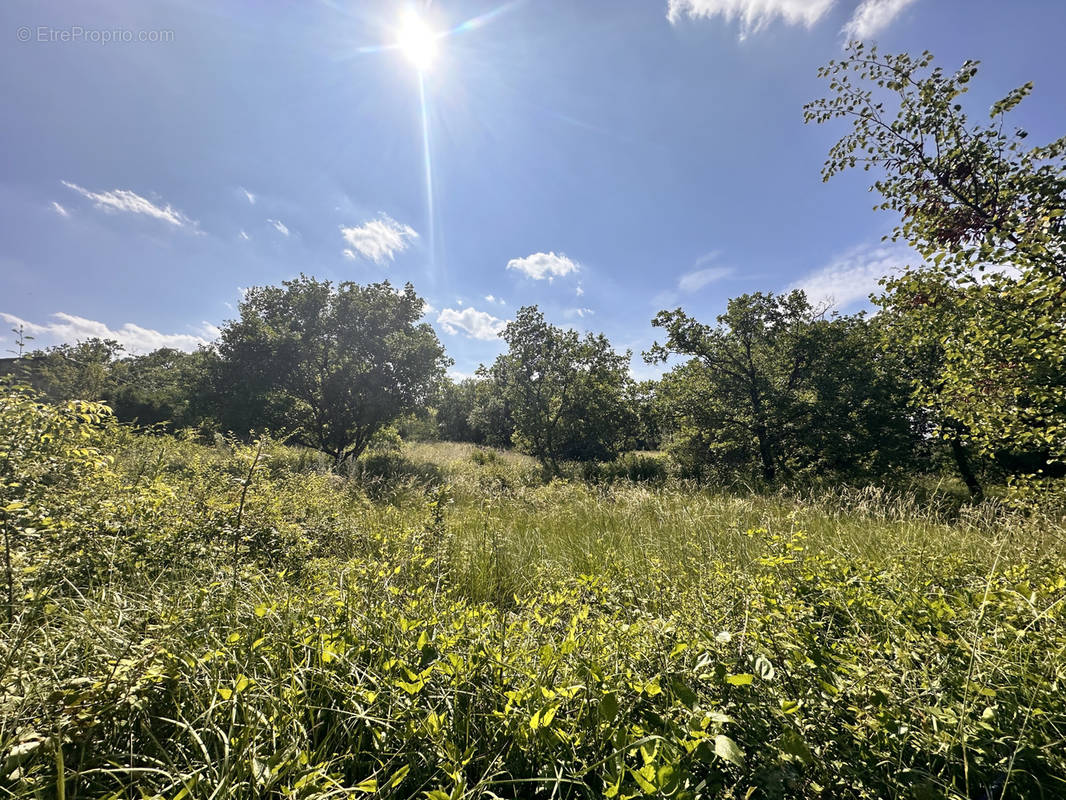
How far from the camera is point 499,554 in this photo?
4043mm

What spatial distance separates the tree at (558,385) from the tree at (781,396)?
120 inches

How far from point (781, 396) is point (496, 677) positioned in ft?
39.0

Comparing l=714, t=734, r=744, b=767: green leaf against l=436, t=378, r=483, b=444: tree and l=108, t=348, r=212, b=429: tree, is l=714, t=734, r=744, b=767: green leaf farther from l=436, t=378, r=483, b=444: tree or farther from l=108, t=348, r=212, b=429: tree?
l=436, t=378, r=483, b=444: tree

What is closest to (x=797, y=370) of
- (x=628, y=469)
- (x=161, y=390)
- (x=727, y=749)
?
(x=628, y=469)

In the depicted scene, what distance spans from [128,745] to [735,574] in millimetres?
3298

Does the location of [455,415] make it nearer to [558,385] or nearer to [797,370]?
[558,385]

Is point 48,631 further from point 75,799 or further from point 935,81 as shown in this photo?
point 935,81

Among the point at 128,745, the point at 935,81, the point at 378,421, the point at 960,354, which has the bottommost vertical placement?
the point at 128,745

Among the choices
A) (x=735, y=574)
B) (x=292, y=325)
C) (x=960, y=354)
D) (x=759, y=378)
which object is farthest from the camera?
(x=292, y=325)

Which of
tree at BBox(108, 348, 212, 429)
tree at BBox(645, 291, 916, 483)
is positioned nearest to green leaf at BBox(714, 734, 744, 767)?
tree at BBox(108, 348, 212, 429)

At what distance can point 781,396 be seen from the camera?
34.9 ft

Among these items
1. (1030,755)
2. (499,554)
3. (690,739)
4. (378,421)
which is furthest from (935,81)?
(378,421)

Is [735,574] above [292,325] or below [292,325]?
below

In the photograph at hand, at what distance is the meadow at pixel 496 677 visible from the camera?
47.9 inches
